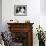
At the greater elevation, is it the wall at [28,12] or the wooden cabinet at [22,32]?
the wall at [28,12]

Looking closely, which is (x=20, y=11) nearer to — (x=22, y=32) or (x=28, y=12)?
(x=28, y=12)

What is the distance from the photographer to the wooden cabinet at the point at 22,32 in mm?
5438

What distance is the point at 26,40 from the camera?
5.55m

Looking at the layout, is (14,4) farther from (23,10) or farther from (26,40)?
(26,40)

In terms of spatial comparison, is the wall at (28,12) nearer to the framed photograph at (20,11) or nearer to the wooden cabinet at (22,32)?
the framed photograph at (20,11)

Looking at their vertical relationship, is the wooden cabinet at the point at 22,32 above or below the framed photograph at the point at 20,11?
below

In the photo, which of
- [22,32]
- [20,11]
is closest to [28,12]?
[20,11]

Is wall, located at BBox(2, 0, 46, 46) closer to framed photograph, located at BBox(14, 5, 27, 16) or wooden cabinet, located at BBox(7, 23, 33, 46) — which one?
framed photograph, located at BBox(14, 5, 27, 16)

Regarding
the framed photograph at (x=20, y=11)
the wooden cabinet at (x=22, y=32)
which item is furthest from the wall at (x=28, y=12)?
the wooden cabinet at (x=22, y=32)

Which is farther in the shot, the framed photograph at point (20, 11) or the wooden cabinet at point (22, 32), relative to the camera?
the framed photograph at point (20, 11)

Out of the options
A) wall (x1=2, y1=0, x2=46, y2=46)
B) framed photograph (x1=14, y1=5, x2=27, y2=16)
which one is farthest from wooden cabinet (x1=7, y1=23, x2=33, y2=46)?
framed photograph (x1=14, y1=5, x2=27, y2=16)

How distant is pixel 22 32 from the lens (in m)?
5.50

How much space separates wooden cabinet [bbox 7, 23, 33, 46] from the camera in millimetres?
5438

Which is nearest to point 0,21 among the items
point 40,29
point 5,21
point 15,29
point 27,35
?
point 5,21
